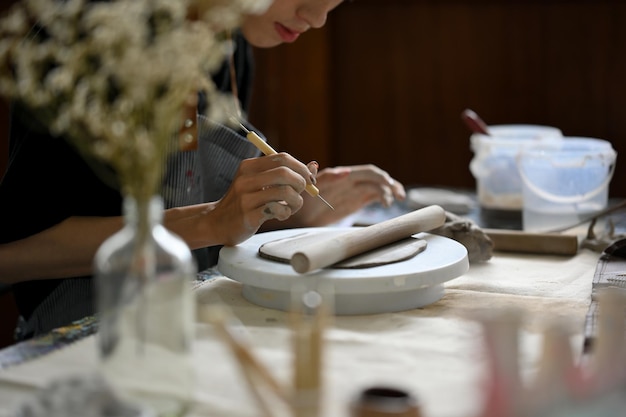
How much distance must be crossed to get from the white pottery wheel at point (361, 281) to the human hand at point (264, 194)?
0.09 m

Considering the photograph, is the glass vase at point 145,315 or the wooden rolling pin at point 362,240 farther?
the wooden rolling pin at point 362,240

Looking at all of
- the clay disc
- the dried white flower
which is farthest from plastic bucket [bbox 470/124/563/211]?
the dried white flower

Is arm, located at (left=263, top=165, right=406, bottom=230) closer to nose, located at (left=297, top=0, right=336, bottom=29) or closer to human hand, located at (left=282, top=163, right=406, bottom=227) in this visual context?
human hand, located at (left=282, top=163, right=406, bottom=227)

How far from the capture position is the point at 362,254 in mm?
1355

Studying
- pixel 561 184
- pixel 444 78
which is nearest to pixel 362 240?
pixel 561 184

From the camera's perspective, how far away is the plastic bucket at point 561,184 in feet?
6.41

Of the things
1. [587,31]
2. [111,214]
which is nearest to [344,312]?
[111,214]

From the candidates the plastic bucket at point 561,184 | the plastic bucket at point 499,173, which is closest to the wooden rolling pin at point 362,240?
the plastic bucket at point 561,184

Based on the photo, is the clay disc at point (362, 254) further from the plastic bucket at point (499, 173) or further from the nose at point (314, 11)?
the plastic bucket at point (499, 173)

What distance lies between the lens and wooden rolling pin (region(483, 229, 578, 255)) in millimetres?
1730

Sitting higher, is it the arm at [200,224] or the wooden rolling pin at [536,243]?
the arm at [200,224]

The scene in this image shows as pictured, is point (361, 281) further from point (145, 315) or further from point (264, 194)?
point (145, 315)

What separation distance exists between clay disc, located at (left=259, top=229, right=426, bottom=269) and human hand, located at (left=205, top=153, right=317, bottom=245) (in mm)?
52

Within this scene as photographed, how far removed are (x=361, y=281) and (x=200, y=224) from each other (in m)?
0.40
